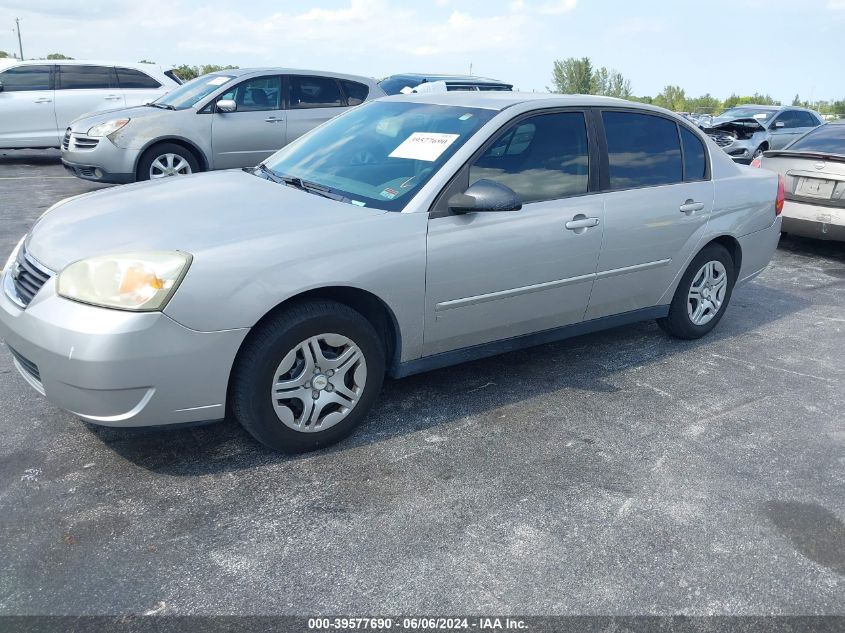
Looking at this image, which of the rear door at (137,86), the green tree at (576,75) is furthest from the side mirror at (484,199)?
the green tree at (576,75)

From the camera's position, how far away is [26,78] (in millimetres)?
12188

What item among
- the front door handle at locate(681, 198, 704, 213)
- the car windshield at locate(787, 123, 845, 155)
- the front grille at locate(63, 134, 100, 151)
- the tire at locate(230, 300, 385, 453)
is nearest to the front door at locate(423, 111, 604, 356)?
the tire at locate(230, 300, 385, 453)

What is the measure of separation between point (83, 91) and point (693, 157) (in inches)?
432

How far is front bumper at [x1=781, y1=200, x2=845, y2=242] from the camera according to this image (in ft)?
24.0

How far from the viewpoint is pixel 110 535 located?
2.77 meters

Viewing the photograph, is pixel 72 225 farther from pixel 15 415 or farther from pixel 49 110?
pixel 49 110

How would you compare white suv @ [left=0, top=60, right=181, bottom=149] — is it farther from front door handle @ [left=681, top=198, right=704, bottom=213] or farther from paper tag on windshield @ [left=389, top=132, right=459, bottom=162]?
front door handle @ [left=681, top=198, right=704, bottom=213]

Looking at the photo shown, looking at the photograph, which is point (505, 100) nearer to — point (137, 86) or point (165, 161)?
point (165, 161)

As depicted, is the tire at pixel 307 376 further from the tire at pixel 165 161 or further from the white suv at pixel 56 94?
the white suv at pixel 56 94

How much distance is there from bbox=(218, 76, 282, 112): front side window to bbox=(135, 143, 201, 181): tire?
850mm

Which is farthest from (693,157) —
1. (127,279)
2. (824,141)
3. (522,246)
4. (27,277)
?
(824,141)

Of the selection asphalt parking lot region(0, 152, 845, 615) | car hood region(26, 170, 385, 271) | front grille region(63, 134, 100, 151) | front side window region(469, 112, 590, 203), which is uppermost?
front side window region(469, 112, 590, 203)

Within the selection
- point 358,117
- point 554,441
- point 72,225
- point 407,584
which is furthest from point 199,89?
point 407,584

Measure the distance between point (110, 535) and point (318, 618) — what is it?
2.99 ft
